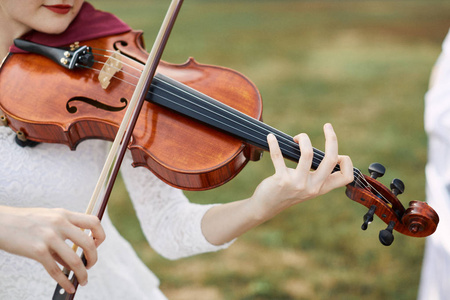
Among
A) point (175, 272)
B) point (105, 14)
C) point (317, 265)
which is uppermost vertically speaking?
point (105, 14)

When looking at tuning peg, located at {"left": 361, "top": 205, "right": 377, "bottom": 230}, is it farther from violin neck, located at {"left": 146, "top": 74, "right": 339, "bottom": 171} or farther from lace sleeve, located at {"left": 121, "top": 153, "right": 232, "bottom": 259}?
lace sleeve, located at {"left": 121, "top": 153, "right": 232, "bottom": 259}

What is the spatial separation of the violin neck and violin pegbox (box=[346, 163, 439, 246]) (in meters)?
0.08

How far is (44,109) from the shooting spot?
1.14 metres

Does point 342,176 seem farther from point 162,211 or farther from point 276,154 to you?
point 162,211

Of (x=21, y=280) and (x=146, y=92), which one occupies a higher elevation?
(x=146, y=92)

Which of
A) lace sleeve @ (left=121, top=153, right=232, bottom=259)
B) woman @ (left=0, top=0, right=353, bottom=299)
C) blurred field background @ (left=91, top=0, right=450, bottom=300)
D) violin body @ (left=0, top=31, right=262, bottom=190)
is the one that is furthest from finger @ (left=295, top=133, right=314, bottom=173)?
blurred field background @ (left=91, top=0, right=450, bottom=300)

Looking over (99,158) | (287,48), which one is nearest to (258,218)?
(99,158)

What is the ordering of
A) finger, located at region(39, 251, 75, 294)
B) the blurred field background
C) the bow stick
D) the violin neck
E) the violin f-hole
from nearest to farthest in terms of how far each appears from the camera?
1. finger, located at region(39, 251, 75, 294)
2. the bow stick
3. the violin neck
4. the violin f-hole
5. the blurred field background

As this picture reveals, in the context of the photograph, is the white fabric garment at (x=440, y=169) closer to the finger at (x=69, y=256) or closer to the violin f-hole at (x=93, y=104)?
the violin f-hole at (x=93, y=104)

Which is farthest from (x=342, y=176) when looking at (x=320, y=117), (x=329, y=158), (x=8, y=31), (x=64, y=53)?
(x=320, y=117)

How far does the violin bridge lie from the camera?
3.84 feet

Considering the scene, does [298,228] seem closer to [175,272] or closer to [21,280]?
[175,272]

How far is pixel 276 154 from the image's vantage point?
954 mm

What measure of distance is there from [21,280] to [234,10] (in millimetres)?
9184
